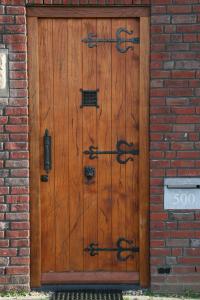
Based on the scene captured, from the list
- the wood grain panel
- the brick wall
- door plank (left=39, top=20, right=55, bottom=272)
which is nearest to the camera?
the brick wall

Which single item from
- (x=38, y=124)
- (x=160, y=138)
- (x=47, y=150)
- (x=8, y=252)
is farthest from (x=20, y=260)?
(x=160, y=138)

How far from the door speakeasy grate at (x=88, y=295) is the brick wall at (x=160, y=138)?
1.13 feet

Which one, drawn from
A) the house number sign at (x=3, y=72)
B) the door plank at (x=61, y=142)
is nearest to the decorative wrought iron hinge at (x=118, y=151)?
the door plank at (x=61, y=142)

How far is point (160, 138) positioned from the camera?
473 centimetres

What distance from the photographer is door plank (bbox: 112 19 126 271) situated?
4793 mm

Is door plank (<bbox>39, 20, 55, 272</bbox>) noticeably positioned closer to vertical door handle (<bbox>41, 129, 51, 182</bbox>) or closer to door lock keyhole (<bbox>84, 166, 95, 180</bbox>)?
vertical door handle (<bbox>41, 129, 51, 182</bbox>)

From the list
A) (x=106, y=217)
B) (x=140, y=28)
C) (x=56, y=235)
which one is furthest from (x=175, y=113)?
(x=56, y=235)

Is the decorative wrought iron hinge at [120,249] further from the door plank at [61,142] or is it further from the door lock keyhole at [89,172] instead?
the door lock keyhole at [89,172]

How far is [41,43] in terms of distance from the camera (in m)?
4.77

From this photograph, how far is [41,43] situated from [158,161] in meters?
1.50

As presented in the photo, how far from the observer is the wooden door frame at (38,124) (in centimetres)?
471

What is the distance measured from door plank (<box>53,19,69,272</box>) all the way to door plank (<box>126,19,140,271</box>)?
561mm

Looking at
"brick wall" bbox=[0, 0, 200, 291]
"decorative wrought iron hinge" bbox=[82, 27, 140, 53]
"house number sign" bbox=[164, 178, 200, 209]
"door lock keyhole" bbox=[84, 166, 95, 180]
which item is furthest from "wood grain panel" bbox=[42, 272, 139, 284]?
"decorative wrought iron hinge" bbox=[82, 27, 140, 53]

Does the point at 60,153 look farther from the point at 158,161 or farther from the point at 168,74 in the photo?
the point at 168,74
